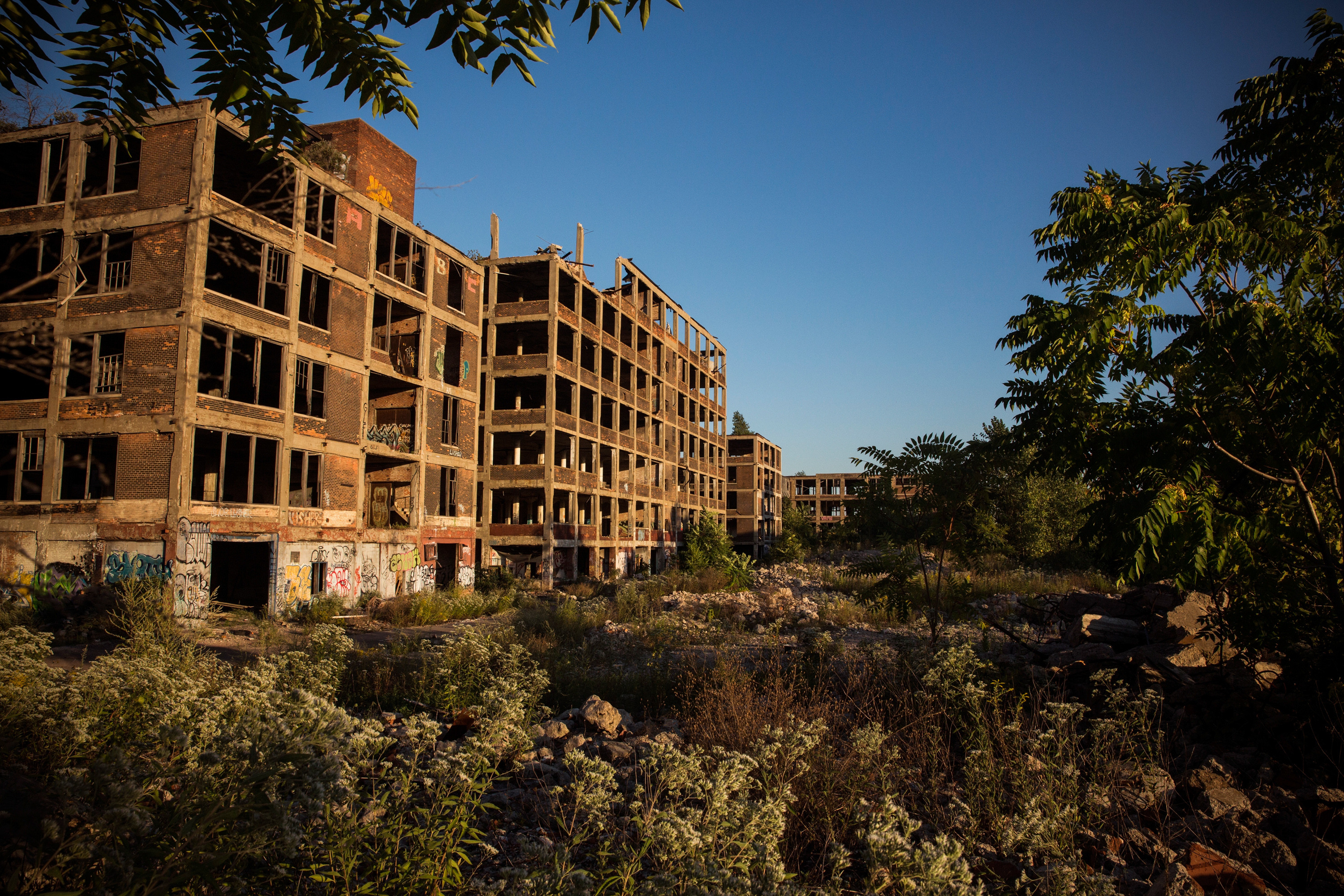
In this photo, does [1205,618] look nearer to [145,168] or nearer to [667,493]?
[145,168]

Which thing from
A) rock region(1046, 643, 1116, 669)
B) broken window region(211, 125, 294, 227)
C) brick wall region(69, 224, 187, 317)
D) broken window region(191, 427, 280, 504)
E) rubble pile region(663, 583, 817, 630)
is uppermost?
broken window region(211, 125, 294, 227)

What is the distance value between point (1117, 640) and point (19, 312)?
23353mm

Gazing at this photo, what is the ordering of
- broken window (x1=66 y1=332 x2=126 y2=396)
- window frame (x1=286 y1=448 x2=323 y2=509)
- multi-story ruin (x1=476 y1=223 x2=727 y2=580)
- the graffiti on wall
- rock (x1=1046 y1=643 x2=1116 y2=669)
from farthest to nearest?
1. multi-story ruin (x1=476 y1=223 x2=727 y2=580)
2. window frame (x1=286 y1=448 x2=323 y2=509)
3. broken window (x1=66 y1=332 x2=126 y2=396)
4. the graffiti on wall
5. rock (x1=1046 y1=643 x2=1116 y2=669)

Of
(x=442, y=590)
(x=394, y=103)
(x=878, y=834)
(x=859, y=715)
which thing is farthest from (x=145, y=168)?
(x=878, y=834)

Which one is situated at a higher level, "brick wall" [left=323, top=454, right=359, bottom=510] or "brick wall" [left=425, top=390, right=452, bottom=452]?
"brick wall" [left=425, top=390, right=452, bottom=452]

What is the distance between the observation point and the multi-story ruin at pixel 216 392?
17.0 metres

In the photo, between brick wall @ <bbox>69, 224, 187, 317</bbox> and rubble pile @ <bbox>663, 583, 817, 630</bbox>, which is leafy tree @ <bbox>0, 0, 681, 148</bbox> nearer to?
rubble pile @ <bbox>663, 583, 817, 630</bbox>

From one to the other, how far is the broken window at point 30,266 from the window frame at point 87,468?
11.7 ft

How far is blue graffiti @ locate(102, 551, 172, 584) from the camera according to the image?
16.5 metres

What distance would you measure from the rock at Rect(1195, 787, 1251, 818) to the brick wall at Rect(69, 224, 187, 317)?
20.5 meters

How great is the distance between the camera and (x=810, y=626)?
1503cm

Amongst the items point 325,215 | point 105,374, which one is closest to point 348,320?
point 325,215

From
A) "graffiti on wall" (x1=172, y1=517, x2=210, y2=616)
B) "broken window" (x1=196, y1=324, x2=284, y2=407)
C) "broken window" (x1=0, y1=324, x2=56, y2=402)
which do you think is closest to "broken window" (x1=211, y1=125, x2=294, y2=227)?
"broken window" (x1=196, y1=324, x2=284, y2=407)

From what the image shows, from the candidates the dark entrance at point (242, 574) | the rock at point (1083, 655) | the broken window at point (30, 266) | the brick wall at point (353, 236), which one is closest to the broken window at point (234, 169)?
the brick wall at point (353, 236)
